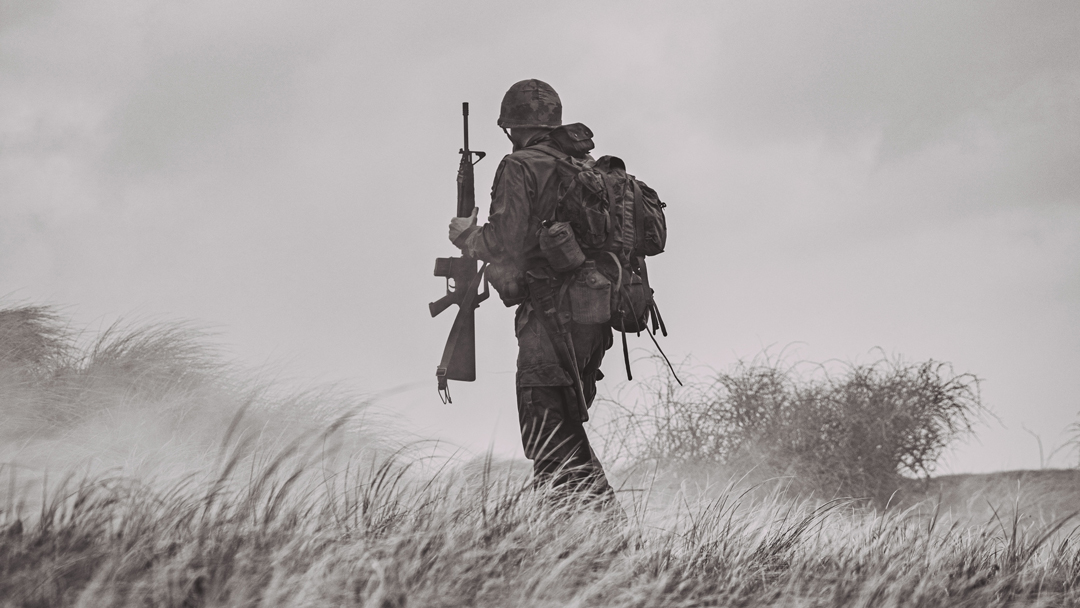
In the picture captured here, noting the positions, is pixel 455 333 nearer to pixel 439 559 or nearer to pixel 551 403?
pixel 551 403

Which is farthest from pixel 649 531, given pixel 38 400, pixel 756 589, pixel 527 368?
pixel 38 400

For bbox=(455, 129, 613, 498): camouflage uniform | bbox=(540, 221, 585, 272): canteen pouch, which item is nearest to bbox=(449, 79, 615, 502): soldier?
bbox=(455, 129, 613, 498): camouflage uniform

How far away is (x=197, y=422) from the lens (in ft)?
25.5

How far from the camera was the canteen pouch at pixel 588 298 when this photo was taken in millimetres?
5000

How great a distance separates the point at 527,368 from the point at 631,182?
45.1 inches

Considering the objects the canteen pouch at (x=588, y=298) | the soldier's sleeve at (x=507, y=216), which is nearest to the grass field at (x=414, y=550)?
the canteen pouch at (x=588, y=298)

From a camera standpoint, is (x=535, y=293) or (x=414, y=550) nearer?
(x=414, y=550)

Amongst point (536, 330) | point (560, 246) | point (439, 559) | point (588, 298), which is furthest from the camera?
point (536, 330)

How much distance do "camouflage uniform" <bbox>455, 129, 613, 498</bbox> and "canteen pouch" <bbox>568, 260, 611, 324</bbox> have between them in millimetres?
69

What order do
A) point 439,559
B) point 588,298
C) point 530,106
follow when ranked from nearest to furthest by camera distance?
point 439,559 → point 588,298 → point 530,106

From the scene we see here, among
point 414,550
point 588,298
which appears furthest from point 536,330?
point 414,550

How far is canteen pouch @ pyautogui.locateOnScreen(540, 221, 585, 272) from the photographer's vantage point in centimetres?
486

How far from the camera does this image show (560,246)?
4.87 m

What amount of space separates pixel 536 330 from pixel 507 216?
24.1 inches
